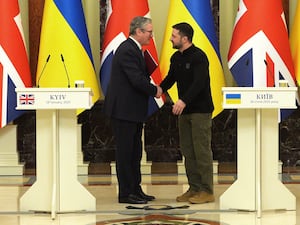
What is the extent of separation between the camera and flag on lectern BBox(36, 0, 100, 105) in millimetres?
9539

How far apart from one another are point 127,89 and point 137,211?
3.67ft

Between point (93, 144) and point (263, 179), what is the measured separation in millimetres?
3502

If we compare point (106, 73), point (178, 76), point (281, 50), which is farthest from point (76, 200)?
point (281, 50)

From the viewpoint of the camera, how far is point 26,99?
7.10m

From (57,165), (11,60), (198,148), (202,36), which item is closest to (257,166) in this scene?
(198,148)

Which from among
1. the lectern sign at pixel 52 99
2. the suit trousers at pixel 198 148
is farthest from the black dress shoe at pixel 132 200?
the lectern sign at pixel 52 99

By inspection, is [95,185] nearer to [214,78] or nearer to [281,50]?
[214,78]

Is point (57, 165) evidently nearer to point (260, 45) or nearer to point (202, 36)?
point (202, 36)

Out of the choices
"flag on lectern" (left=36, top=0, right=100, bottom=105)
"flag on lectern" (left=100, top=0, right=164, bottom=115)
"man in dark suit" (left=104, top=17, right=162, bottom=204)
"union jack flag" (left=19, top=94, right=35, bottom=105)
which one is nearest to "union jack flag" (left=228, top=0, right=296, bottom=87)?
"flag on lectern" (left=100, top=0, right=164, bottom=115)

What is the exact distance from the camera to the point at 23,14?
10.2 meters

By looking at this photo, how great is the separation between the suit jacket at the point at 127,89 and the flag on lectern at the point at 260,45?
2.06 metres

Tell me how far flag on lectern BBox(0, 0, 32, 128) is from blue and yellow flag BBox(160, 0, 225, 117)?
159cm

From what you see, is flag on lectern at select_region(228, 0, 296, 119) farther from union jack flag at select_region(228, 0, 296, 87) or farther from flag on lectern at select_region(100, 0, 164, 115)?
flag on lectern at select_region(100, 0, 164, 115)

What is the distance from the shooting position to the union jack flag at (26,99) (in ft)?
23.3
